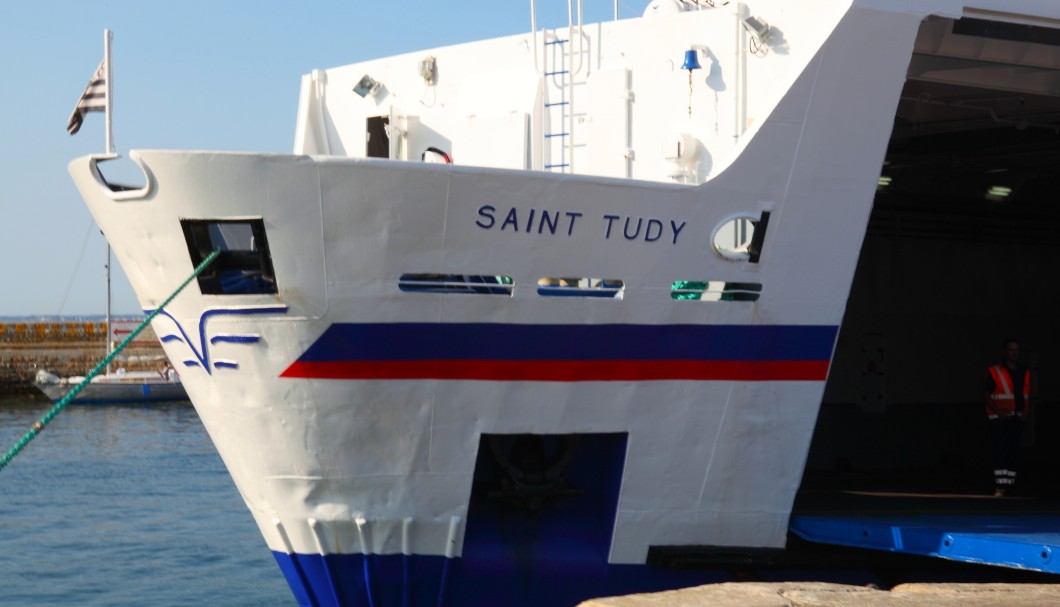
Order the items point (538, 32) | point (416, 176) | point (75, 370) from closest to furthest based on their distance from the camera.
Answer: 1. point (416, 176)
2. point (538, 32)
3. point (75, 370)

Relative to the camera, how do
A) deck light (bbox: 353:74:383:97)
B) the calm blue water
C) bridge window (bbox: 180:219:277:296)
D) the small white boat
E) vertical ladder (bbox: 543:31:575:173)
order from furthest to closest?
the small white boat
the calm blue water
deck light (bbox: 353:74:383:97)
vertical ladder (bbox: 543:31:575:173)
bridge window (bbox: 180:219:277:296)

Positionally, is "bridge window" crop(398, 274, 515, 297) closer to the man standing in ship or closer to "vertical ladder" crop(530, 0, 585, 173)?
"vertical ladder" crop(530, 0, 585, 173)

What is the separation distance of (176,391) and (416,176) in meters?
35.1

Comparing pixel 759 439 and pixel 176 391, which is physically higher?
pixel 759 439

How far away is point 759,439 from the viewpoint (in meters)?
8.37

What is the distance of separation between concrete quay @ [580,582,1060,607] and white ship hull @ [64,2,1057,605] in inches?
84.5

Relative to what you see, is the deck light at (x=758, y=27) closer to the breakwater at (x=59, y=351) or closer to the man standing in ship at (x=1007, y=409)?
the man standing in ship at (x=1007, y=409)

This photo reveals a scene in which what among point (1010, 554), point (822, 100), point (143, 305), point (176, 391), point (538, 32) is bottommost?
point (176, 391)

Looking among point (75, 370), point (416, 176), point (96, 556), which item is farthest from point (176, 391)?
point (416, 176)

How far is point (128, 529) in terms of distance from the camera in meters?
18.9

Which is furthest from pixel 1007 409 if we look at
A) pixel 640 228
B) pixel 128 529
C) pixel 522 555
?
pixel 128 529

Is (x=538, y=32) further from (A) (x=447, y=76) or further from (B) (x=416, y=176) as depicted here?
(B) (x=416, y=176)

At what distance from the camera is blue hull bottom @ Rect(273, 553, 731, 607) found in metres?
7.82

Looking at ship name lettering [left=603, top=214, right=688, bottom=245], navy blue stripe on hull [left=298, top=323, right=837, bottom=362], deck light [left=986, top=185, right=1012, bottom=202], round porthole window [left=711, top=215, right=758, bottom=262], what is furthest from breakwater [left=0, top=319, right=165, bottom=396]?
ship name lettering [left=603, top=214, right=688, bottom=245]
